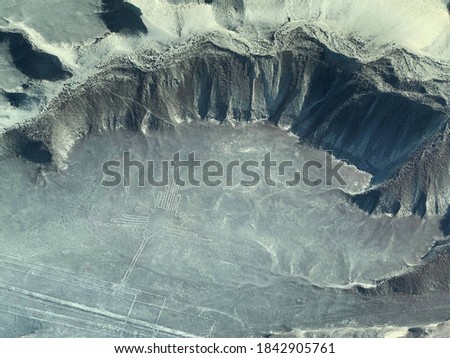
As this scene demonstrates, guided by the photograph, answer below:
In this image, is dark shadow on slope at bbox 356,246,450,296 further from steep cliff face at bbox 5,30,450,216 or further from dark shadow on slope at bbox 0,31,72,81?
dark shadow on slope at bbox 0,31,72,81

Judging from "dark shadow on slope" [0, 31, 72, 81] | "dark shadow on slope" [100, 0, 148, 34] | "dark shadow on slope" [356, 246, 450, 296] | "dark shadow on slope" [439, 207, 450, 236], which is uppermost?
"dark shadow on slope" [100, 0, 148, 34]

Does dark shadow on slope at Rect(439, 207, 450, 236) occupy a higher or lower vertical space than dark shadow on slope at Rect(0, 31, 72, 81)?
lower

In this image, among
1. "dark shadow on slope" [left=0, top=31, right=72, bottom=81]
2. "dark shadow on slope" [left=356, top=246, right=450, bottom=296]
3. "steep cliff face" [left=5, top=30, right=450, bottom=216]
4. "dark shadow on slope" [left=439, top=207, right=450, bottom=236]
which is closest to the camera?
"dark shadow on slope" [left=0, top=31, right=72, bottom=81]

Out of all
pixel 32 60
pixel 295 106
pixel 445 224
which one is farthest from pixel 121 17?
pixel 445 224
